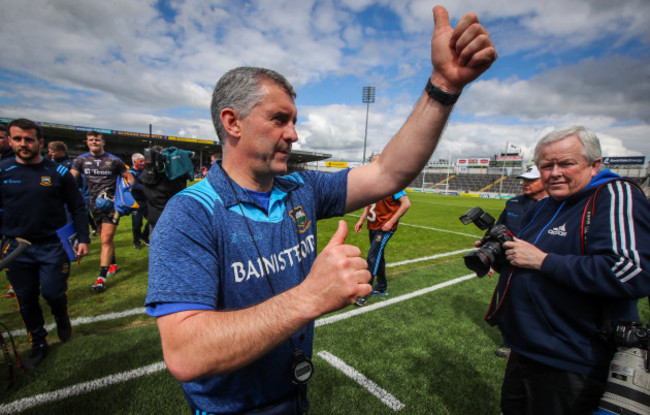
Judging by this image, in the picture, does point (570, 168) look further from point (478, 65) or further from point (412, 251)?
point (412, 251)

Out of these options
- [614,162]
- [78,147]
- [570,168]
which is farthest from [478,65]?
[614,162]

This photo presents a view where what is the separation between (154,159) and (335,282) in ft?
16.7

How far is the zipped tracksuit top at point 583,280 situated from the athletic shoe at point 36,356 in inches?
172

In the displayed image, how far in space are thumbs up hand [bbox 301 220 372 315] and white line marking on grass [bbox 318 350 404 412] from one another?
2.42 metres

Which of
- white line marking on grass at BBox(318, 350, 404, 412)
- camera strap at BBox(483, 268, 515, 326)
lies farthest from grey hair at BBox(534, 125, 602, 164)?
white line marking on grass at BBox(318, 350, 404, 412)

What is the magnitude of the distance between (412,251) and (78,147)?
53549 millimetres

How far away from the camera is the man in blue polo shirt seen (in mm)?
858

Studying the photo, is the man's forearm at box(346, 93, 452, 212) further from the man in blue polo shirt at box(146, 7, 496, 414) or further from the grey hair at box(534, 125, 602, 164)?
the grey hair at box(534, 125, 602, 164)

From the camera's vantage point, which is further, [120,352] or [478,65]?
[120,352]

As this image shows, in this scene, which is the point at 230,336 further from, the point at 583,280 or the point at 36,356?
the point at 36,356

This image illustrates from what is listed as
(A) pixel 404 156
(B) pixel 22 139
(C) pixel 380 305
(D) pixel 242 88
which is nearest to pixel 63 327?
(B) pixel 22 139

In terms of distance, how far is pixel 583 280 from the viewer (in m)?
1.64

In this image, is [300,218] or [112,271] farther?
[112,271]

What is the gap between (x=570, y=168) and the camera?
1971mm
